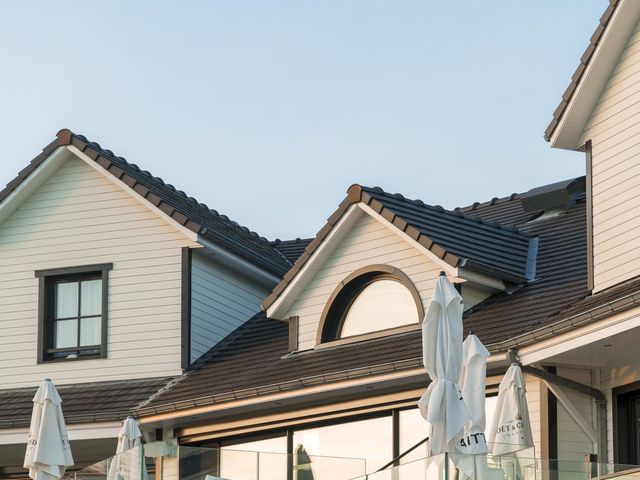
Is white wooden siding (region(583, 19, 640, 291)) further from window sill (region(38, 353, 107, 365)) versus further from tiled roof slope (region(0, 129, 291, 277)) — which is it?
window sill (region(38, 353, 107, 365))

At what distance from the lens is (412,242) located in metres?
21.1

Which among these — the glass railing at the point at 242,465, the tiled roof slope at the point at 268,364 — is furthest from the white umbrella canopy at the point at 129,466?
the tiled roof slope at the point at 268,364

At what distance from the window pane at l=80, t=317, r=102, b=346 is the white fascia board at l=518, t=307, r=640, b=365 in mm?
8233

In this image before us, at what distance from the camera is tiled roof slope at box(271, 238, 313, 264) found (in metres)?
27.7

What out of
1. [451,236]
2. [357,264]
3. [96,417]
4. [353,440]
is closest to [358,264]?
[357,264]

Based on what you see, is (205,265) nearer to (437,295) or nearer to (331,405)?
(331,405)

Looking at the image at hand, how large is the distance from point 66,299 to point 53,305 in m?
0.22

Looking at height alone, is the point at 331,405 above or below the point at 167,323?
below

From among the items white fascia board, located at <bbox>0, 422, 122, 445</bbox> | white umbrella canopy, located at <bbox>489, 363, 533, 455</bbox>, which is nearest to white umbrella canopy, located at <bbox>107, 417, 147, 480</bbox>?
white fascia board, located at <bbox>0, 422, 122, 445</bbox>

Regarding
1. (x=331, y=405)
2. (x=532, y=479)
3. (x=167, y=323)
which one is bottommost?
(x=532, y=479)

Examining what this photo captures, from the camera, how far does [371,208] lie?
21734mm

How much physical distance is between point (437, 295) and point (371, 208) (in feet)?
18.2

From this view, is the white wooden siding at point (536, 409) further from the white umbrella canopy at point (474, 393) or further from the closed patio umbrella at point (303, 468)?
the closed patio umbrella at point (303, 468)

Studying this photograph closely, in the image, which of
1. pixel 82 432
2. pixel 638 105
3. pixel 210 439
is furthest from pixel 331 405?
pixel 638 105
